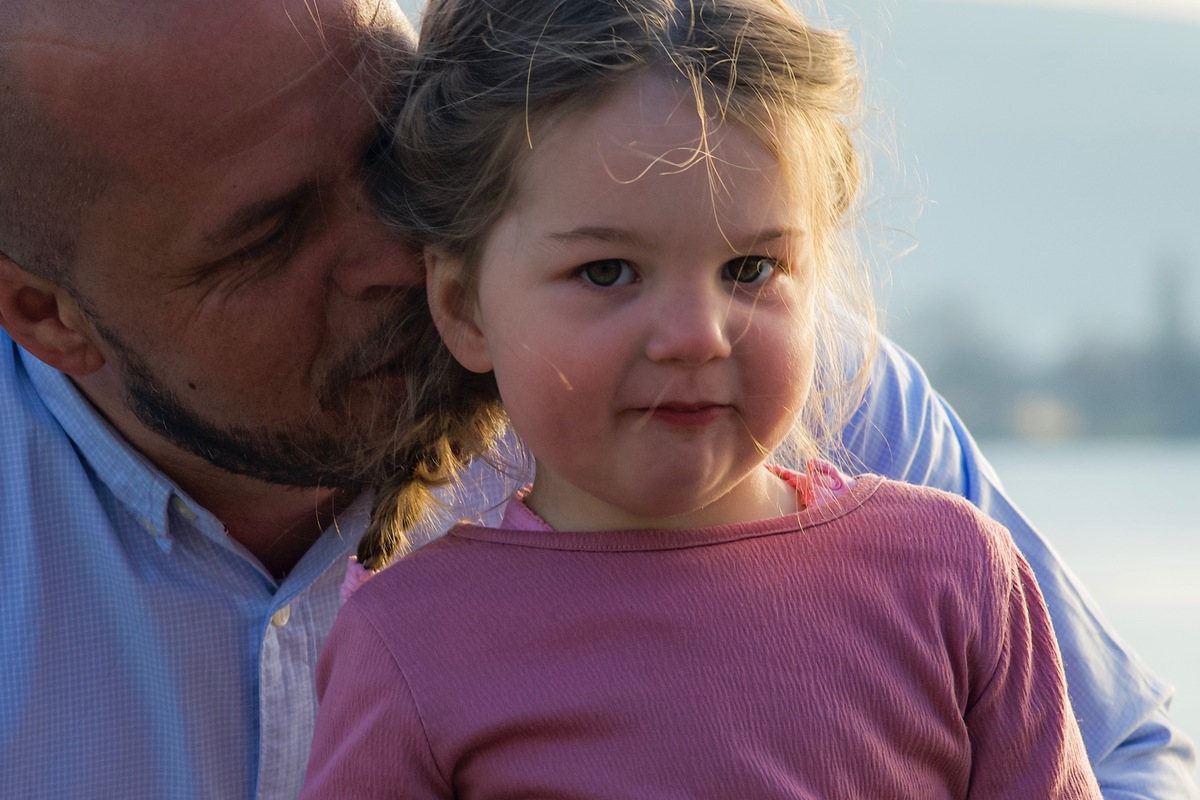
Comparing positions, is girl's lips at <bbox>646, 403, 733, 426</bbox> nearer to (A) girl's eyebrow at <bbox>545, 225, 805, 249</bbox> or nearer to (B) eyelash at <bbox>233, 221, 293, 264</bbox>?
(A) girl's eyebrow at <bbox>545, 225, 805, 249</bbox>

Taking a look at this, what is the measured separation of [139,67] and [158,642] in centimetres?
70

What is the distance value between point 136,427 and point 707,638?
3.10ft

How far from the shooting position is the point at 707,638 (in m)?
1.16

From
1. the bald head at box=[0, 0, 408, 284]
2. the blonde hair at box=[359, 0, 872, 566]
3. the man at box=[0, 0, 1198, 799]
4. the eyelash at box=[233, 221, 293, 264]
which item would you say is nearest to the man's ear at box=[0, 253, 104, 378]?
the man at box=[0, 0, 1198, 799]

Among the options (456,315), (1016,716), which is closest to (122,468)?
(456,315)

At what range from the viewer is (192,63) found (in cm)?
152

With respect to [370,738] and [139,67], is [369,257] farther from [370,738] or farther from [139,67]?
[370,738]

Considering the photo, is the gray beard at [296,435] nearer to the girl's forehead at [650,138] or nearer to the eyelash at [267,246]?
the eyelash at [267,246]

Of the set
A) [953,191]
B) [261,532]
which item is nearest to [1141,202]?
[953,191]

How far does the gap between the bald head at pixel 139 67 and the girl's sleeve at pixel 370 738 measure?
2.23ft

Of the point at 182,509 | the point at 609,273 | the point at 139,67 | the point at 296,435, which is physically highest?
the point at 139,67

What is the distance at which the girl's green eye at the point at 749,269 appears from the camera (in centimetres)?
114

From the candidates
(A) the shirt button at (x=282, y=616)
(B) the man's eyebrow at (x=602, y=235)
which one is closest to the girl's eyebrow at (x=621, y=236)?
(B) the man's eyebrow at (x=602, y=235)

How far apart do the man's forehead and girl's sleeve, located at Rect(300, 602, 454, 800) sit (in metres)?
0.67
